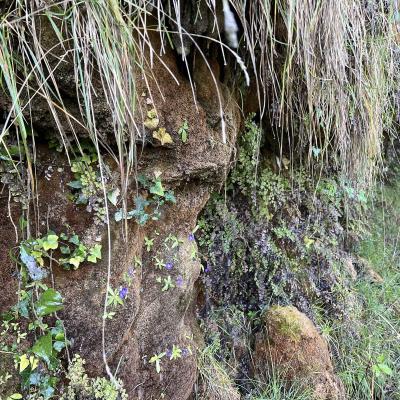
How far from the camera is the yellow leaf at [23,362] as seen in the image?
1.27 m

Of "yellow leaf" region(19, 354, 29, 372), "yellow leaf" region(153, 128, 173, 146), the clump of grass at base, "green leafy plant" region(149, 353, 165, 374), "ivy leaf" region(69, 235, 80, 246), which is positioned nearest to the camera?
"yellow leaf" region(19, 354, 29, 372)

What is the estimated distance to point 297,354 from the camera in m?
2.00

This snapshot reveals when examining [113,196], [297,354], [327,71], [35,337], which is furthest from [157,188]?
[297,354]

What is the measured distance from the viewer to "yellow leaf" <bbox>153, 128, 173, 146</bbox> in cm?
148

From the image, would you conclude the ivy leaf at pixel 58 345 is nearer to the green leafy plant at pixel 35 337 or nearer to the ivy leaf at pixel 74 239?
the green leafy plant at pixel 35 337

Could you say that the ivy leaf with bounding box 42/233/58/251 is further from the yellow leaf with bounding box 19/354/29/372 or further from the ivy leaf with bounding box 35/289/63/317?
the yellow leaf with bounding box 19/354/29/372

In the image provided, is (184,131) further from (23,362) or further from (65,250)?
(23,362)

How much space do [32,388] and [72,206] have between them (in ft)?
2.00

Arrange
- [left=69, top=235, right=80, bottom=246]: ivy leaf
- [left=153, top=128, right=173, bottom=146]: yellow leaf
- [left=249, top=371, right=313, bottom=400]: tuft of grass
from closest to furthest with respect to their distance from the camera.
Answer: [left=69, top=235, right=80, bottom=246]: ivy leaf
[left=153, top=128, right=173, bottom=146]: yellow leaf
[left=249, top=371, right=313, bottom=400]: tuft of grass

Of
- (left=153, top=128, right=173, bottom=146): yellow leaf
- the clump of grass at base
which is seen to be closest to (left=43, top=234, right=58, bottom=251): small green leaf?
(left=153, top=128, right=173, bottom=146): yellow leaf

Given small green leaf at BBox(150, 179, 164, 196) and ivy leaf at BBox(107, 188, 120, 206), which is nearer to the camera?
ivy leaf at BBox(107, 188, 120, 206)

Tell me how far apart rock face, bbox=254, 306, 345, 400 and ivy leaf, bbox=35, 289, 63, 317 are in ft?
3.88

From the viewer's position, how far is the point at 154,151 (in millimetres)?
1541

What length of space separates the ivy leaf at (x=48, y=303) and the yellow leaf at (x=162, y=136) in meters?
0.64
